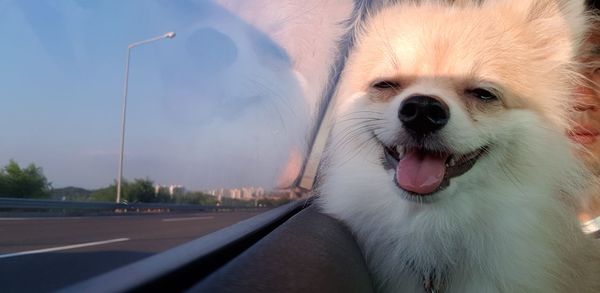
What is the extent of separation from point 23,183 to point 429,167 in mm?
2376

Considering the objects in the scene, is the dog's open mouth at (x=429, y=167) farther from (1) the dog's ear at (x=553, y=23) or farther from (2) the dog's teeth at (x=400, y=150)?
(1) the dog's ear at (x=553, y=23)

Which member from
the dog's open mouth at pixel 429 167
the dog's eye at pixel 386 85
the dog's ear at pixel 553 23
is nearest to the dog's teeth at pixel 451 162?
the dog's open mouth at pixel 429 167

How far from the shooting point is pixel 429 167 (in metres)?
2.22

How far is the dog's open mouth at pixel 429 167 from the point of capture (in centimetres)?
213

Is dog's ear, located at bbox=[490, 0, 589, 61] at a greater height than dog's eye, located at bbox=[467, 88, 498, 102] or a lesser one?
greater

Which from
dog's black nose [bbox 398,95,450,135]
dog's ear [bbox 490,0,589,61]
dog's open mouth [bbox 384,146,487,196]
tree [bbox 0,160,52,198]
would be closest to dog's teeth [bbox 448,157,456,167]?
dog's open mouth [bbox 384,146,487,196]

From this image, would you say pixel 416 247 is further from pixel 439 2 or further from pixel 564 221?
pixel 439 2

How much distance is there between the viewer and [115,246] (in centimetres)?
461

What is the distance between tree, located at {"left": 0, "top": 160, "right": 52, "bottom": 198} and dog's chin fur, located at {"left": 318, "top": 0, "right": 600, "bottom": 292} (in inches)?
66.5

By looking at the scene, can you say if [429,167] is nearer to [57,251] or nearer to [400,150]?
[400,150]

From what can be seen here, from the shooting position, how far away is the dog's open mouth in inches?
84.0

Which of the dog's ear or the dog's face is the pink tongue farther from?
the dog's ear

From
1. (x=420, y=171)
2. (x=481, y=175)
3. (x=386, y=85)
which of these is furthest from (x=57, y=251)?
(x=481, y=175)

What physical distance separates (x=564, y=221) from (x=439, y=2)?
1.59 m
